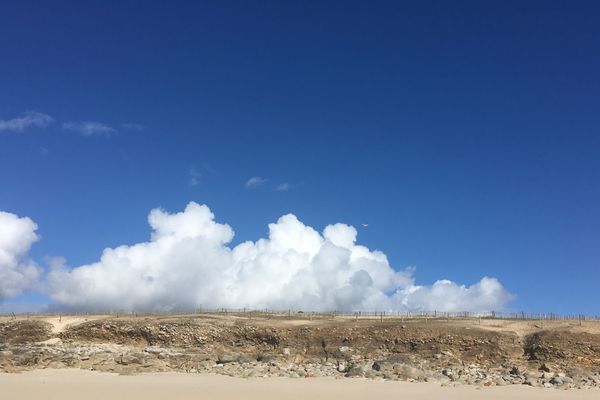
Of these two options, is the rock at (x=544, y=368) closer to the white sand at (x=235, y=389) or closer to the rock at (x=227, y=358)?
the white sand at (x=235, y=389)

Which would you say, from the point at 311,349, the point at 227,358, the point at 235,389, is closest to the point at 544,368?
the point at 311,349

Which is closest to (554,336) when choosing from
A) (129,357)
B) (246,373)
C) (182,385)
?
→ (246,373)

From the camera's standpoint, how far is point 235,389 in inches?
1086

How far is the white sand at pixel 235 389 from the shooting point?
25.2 m

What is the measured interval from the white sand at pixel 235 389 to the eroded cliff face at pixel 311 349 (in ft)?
9.86

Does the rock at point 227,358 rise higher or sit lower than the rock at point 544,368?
higher

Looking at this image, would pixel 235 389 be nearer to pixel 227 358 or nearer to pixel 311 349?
pixel 227 358

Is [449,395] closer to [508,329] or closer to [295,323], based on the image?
[508,329]

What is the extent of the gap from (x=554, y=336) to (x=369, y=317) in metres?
18.4

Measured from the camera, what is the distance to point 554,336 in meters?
39.2

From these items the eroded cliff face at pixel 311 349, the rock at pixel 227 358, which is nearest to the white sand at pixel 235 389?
the eroded cliff face at pixel 311 349

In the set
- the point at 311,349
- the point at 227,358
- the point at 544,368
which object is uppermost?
the point at 311,349

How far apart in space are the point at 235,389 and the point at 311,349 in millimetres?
15765

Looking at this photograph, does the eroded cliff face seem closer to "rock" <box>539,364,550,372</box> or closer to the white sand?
"rock" <box>539,364,550,372</box>
